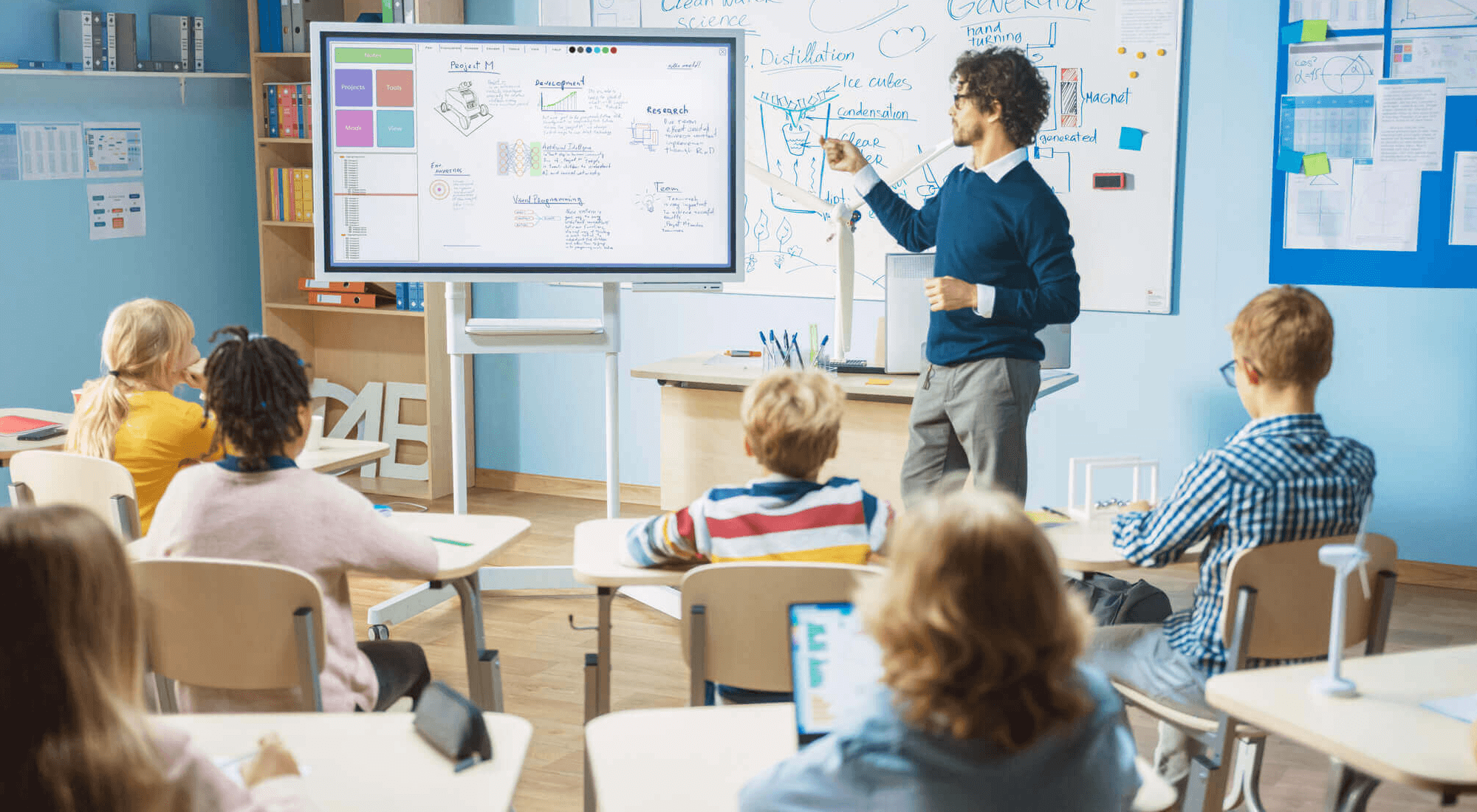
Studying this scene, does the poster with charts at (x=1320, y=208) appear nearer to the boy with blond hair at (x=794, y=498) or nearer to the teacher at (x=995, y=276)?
the teacher at (x=995, y=276)

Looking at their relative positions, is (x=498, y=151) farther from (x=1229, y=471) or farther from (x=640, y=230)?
(x=1229, y=471)

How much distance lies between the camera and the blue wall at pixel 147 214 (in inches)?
187

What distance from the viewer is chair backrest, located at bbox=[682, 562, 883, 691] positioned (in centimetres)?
190

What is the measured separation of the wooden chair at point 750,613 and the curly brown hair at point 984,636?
717 mm

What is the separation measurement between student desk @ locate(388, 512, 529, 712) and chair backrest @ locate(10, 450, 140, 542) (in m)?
0.57

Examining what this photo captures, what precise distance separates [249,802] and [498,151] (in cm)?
285

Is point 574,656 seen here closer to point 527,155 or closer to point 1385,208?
point 527,155

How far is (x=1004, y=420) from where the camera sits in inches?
127

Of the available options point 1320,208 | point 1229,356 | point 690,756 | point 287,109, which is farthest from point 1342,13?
point 287,109

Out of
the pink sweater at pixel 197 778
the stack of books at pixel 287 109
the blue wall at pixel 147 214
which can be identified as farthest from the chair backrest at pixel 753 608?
the stack of books at pixel 287 109

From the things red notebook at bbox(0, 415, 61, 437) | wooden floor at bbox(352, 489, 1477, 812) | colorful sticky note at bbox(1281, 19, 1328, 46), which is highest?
colorful sticky note at bbox(1281, 19, 1328, 46)

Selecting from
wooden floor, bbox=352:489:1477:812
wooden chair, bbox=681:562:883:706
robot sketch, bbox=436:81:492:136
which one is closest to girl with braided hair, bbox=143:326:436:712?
wooden chair, bbox=681:562:883:706

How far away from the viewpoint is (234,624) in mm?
1943

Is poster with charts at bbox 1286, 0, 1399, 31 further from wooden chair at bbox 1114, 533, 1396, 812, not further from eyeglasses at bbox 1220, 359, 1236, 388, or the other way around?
wooden chair at bbox 1114, 533, 1396, 812
